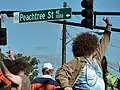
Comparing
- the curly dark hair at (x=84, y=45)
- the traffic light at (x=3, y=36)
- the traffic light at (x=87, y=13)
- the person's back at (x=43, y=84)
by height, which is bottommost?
the traffic light at (x=3, y=36)

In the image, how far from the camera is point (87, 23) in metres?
17.3

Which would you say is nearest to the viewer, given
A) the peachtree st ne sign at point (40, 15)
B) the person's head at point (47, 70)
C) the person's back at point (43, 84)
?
the person's back at point (43, 84)

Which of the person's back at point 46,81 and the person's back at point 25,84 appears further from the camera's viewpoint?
the person's back at point 46,81

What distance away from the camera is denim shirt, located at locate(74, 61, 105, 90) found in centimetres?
588

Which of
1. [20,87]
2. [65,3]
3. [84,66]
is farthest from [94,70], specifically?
[65,3]

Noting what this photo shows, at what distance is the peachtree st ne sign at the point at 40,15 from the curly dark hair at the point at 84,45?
1342cm

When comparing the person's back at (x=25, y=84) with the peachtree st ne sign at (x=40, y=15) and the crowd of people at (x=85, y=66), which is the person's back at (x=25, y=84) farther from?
the peachtree st ne sign at (x=40, y=15)

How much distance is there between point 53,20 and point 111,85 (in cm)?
Answer: 1159

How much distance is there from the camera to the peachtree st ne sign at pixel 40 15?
1967 centimetres

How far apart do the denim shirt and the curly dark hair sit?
148 millimetres

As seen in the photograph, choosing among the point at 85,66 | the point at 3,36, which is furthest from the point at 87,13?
the point at 85,66

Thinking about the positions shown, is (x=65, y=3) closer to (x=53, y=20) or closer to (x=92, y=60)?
(x=53, y=20)

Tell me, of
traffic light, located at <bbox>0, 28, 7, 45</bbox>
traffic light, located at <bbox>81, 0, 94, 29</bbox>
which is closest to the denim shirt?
traffic light, located at <bbox>81, 0, 94, 29</bbox>

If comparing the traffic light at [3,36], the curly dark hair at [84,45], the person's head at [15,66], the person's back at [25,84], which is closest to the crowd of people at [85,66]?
the curly dark hair at [84,45]
